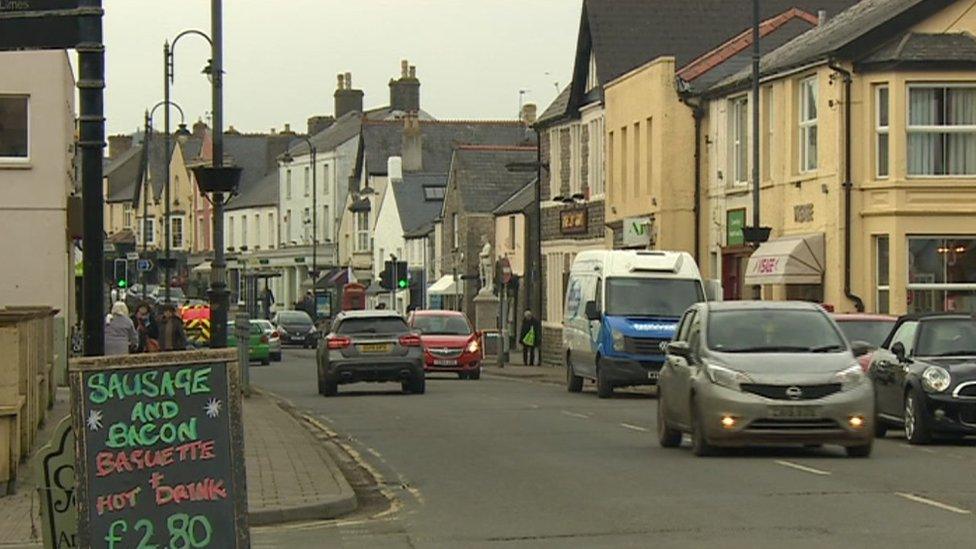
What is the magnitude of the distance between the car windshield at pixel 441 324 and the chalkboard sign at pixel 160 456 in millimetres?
34668

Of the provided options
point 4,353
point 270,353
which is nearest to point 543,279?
point 270,353

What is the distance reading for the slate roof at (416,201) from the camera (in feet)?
304

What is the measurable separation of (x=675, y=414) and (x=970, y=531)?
25.0ft

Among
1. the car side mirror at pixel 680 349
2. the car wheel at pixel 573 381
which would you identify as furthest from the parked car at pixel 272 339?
the car side mirror at pixel 680 349

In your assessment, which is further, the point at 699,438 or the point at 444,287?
the point at 444,287

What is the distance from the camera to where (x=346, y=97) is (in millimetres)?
117188

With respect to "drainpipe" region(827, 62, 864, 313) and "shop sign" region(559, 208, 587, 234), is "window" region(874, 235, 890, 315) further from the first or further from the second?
"shop sign" region(559, 208, 587, 234)

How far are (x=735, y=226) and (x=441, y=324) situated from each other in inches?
294

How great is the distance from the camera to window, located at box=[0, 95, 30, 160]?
3650 cm

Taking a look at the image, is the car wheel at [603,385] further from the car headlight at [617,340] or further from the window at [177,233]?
the window at [177,233]

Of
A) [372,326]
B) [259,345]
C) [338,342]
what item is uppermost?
[372,326]

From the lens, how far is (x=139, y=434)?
35.7 ft

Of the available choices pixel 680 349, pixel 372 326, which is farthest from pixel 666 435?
pixel 372 326

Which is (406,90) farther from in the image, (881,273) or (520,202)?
(881,273)
